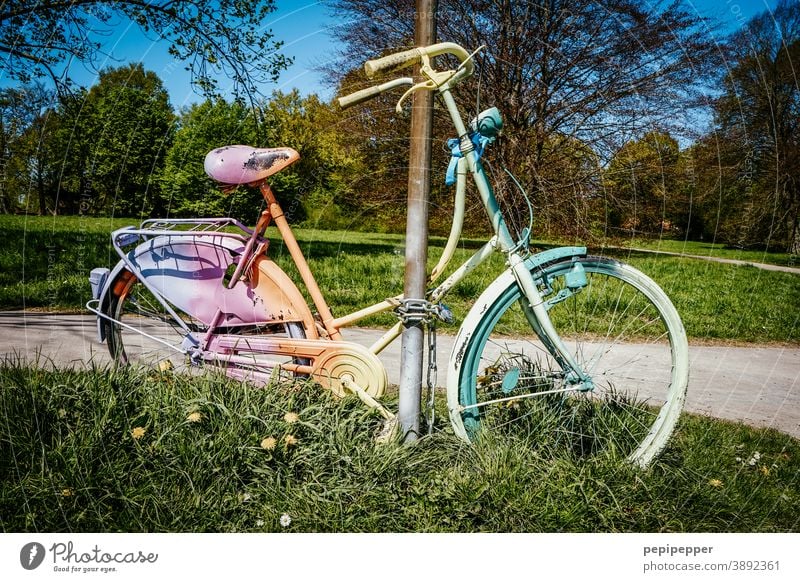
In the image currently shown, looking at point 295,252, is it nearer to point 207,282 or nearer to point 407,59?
point 207,282

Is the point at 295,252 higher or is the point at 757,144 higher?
the point at 757,144

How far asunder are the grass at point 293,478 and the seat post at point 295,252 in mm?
286

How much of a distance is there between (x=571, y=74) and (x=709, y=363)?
6.91ft

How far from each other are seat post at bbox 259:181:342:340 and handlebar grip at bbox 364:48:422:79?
0.59 metres

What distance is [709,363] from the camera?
416cm

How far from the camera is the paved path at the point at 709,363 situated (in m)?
2.85

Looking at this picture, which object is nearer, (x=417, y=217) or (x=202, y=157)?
(x=417, y=217)

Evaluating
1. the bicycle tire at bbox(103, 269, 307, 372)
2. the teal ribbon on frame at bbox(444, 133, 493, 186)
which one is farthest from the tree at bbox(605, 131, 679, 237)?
the bicycle tire at bbox(103, 269, 307, 372)

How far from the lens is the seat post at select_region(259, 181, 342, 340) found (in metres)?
2.34

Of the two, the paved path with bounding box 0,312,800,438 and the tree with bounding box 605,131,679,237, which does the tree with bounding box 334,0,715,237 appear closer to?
the tree with bounding box 605,131,679,237

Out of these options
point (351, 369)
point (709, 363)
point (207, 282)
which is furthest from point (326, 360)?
point (709, 363)

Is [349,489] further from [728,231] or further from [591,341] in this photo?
[591,341]

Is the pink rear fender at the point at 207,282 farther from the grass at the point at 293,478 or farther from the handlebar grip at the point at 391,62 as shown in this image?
the handlebar grip at the point at 391,62

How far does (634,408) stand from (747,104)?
1818 millimetres
